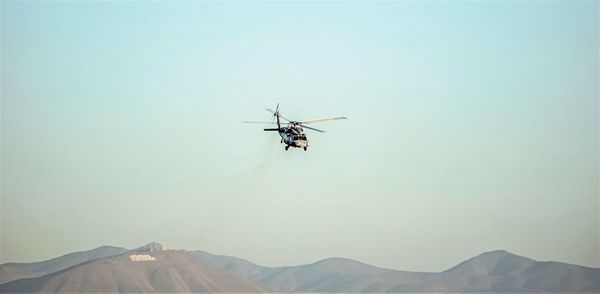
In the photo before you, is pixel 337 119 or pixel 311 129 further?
pixel 311 129

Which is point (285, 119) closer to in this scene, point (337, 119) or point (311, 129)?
point (311, 129)

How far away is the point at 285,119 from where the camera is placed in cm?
12556

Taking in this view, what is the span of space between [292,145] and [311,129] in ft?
12.3

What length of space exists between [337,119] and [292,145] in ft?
32.0

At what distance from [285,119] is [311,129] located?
512 cm

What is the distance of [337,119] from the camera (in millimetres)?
114062

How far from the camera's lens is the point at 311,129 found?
4818 inches

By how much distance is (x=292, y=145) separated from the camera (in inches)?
4764

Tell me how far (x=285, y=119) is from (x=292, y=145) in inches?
236

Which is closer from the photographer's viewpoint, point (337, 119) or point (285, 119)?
point (337, 119)

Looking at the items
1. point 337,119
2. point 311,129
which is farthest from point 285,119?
point 337,119
